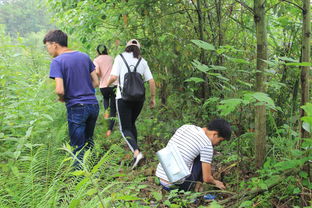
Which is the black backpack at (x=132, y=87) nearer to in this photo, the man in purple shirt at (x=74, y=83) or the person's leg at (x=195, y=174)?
the man in purple shirt at (x=74, y=83)

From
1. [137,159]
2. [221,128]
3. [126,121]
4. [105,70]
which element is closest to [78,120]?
[126,121]

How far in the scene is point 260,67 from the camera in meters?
2.50

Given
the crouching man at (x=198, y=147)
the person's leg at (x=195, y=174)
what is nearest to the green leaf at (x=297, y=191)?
the crouching man at (x=198, y=147)

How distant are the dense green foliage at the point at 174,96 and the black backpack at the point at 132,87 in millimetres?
618

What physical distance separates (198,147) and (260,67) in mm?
986

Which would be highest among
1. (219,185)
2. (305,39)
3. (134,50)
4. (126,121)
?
(134,50)

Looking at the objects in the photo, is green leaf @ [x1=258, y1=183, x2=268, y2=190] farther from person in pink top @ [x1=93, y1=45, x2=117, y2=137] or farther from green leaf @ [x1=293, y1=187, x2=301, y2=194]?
person in pink top @ [x1=93, y1=45, x2=117, y2=137]

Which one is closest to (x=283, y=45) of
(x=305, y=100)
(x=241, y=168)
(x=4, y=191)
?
(x=305, y=100)

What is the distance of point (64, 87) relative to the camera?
3.32 meters

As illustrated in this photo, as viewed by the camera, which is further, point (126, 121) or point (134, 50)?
point (126, 121)

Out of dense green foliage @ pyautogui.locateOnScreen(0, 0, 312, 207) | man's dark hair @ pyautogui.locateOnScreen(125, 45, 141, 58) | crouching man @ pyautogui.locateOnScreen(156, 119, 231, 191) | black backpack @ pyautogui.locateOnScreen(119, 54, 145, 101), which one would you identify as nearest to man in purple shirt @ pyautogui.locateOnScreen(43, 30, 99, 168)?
dense green foliage @ pyautogui.locateOnScreen(0, 0, 312, 207)

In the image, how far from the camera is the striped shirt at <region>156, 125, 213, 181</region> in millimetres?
2895

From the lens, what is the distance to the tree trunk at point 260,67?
7.98 ft

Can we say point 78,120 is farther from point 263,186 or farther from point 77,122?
point 263,186
